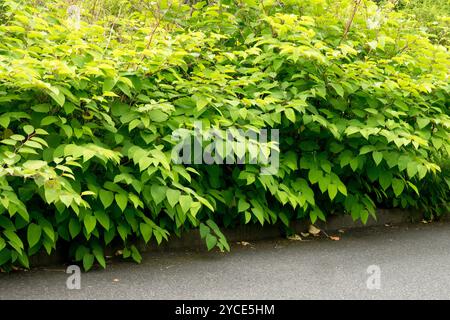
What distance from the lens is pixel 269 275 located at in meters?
4.08

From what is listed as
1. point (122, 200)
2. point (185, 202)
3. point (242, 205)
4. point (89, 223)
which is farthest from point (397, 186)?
point (89, 223)

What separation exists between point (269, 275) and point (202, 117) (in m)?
1.31

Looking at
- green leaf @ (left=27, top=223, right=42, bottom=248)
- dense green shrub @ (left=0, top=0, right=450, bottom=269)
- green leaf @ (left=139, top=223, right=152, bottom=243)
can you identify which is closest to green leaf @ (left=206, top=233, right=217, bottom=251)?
dense green shrub @ (left=0, top=0, right=450, bottom=269)

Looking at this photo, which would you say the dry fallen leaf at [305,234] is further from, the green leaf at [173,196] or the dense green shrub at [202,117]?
the green leaf at [173,196]

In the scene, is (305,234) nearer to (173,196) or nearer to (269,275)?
(269,275)

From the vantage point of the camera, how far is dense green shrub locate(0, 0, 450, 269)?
3744mm

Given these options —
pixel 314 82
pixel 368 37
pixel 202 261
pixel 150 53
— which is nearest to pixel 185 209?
pixel 202 261

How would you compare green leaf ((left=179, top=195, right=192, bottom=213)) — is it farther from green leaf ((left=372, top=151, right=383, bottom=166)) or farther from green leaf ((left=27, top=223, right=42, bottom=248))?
green leaf ((left=372, top=151, right=383, bottom=166))

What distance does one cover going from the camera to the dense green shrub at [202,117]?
3.74 metres

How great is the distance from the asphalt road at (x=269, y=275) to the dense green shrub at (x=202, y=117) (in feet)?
0.62

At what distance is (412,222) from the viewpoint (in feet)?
19.5

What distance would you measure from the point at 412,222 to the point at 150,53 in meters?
3.49

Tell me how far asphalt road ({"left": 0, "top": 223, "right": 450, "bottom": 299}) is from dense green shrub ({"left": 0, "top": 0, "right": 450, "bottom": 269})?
0.62ft
